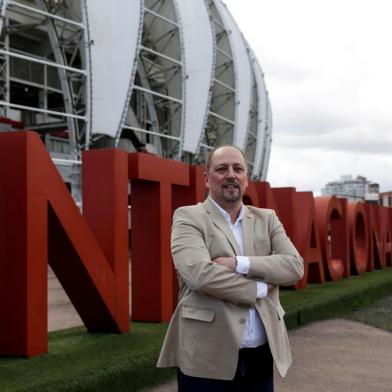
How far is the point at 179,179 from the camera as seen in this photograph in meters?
7.56

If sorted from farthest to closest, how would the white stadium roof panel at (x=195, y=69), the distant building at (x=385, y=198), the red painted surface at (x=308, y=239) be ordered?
the distant building at (x=385, y=198), the white stadium roof panel at (x=195, y=69), the red painted surface at (x=308, y=239)

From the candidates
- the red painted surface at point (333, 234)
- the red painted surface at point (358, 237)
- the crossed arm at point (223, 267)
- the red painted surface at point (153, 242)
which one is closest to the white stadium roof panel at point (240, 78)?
the red painted surface at point (358, 237)

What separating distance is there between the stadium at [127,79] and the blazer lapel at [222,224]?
22.0 m

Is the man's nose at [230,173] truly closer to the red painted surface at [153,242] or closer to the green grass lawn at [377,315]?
the red painted surface at [153,242]

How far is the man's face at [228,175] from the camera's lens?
113 inches

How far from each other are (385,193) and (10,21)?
82878mm

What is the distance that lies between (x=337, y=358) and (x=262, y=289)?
14.4ft

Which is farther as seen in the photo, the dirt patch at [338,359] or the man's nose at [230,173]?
the dirt patch at [338,359]

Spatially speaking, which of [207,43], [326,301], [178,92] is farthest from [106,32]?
[326,301]

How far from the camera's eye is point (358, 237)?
15.6m

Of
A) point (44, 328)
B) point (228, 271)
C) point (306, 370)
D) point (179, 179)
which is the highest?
point (179, 179)

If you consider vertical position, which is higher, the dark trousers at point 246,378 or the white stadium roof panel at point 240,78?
the white stadium roof panel at point 240,78

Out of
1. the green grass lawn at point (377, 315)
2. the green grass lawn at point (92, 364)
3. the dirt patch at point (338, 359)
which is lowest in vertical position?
the dirt patch at point (338, 359)

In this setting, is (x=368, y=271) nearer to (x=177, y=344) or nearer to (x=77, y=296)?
(x=77, y=296)
